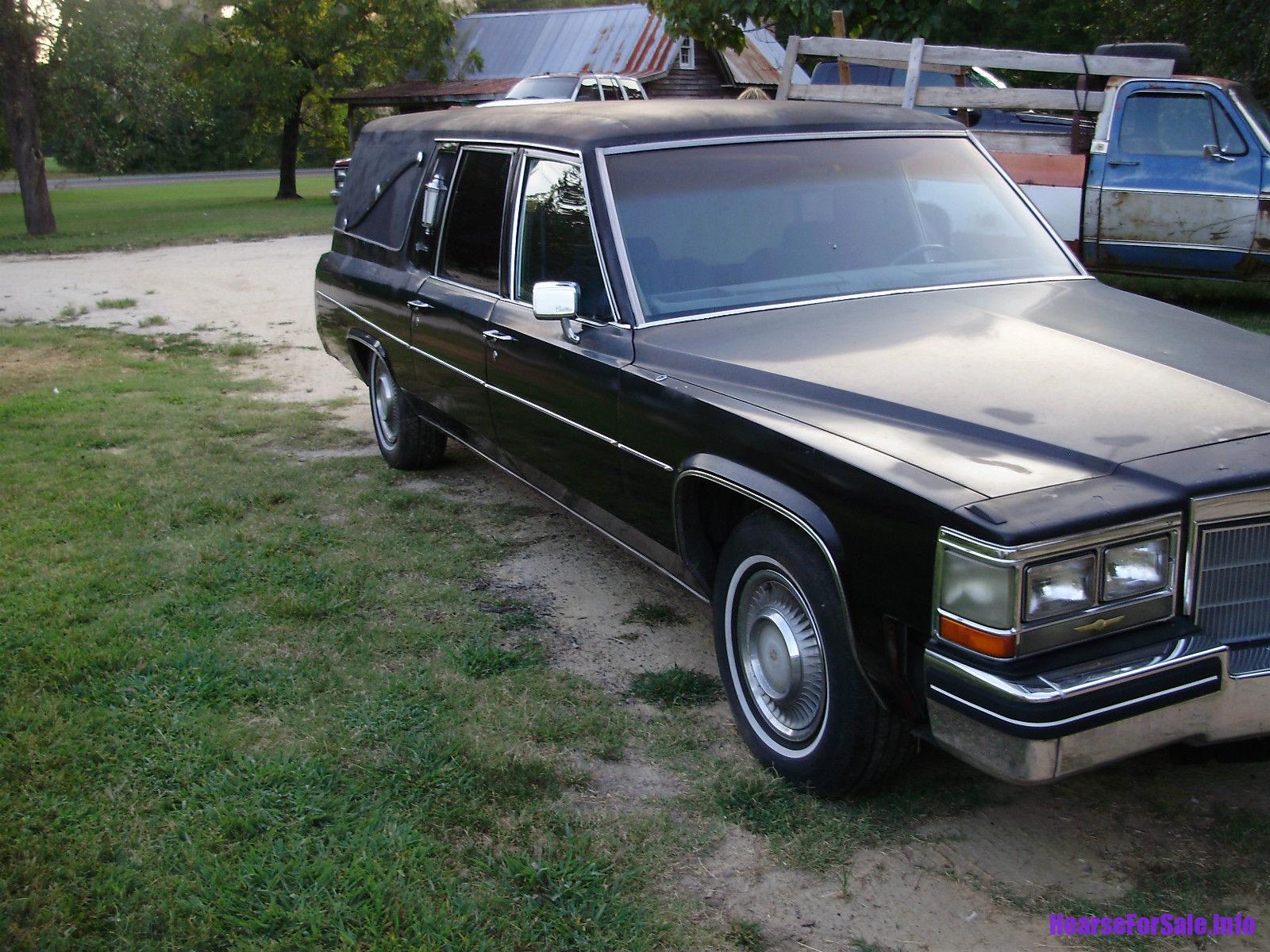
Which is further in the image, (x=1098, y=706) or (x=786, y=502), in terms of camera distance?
(x=786, y=502)

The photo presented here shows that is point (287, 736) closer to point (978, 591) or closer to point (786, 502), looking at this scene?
point (786, 502)

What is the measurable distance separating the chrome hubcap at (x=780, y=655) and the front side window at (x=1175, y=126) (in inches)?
325

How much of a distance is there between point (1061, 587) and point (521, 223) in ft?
9.23

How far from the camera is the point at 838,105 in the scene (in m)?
4.57

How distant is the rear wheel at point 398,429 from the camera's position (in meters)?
6.28

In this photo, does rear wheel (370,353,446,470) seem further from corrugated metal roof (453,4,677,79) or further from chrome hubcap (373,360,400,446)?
corrugated metal roof (453,4,677,79)

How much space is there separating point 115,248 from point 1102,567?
20951 millimetres

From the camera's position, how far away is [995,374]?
3139mm

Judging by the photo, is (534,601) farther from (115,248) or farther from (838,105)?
(115,248)

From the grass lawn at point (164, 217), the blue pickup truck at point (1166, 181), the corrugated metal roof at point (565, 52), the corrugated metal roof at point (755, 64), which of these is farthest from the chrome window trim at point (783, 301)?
the corrugated metal roof at point (755, 64)

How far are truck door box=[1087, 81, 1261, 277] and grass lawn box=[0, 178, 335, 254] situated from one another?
54.7 feet

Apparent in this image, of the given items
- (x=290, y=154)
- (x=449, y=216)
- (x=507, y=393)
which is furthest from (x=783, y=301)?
(x=290, y=154)

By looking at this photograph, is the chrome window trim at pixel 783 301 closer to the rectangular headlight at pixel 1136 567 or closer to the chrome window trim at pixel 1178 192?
the rectangular headlight at pixel 1136 567

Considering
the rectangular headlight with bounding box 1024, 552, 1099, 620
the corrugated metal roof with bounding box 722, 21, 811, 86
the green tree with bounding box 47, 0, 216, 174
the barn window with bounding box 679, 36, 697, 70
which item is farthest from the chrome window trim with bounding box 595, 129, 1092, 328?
the barn window with bounding box 679, 36, 697, 70
